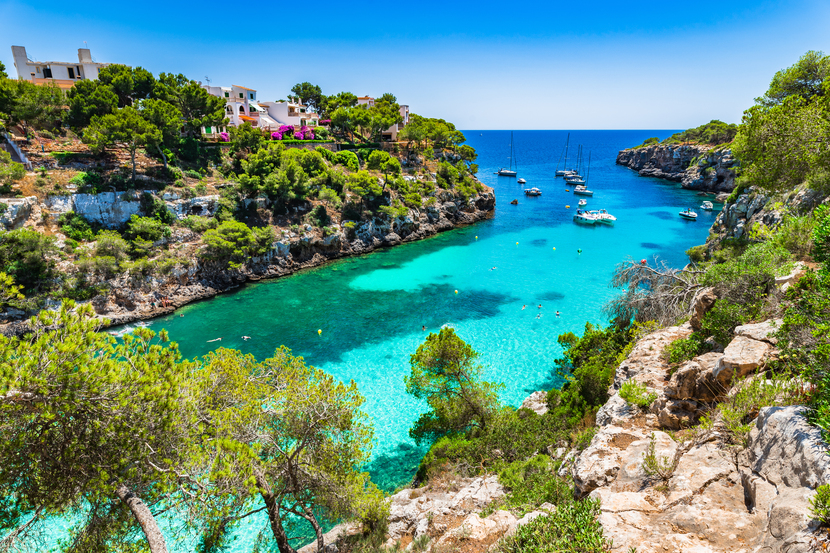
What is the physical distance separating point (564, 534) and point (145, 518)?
267 inches

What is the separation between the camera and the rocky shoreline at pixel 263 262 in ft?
89.5

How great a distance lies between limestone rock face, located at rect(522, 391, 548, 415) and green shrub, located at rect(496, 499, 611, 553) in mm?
10111

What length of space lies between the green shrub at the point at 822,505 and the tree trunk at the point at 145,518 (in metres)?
8.71

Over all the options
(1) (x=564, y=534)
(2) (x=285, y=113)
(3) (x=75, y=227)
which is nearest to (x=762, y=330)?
(1) (x=564, y=534)

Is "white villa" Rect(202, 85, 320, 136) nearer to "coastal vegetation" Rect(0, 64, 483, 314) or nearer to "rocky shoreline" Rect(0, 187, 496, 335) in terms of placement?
"coastal vegetation" Rect(0, 64, 483, 314)

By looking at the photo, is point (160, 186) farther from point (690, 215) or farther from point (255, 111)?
point (690, 215)

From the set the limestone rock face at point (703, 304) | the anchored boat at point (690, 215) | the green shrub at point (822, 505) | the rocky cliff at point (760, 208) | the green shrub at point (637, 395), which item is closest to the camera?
the green shrub at point (822, 505)

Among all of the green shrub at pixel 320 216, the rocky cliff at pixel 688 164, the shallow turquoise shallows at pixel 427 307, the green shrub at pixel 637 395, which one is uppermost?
the rocky cliff at pixel 688 164

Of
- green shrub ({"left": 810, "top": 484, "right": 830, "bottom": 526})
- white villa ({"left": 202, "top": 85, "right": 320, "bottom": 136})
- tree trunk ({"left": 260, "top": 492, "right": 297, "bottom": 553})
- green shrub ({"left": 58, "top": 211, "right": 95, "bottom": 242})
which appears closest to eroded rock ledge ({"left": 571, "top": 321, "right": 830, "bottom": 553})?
green shrub ({"left": 810, "top": 484, "right": 830, "bottom": 526})

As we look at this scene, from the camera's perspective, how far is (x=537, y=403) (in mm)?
17281

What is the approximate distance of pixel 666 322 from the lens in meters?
15.4

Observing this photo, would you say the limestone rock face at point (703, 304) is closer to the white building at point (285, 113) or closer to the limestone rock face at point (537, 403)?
the limestone rock face at point (537, 403)

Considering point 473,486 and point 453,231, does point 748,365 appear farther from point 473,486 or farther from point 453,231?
point 453,231

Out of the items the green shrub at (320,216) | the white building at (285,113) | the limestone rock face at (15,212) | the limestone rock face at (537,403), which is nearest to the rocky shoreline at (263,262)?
the green shrub at (320,216)
